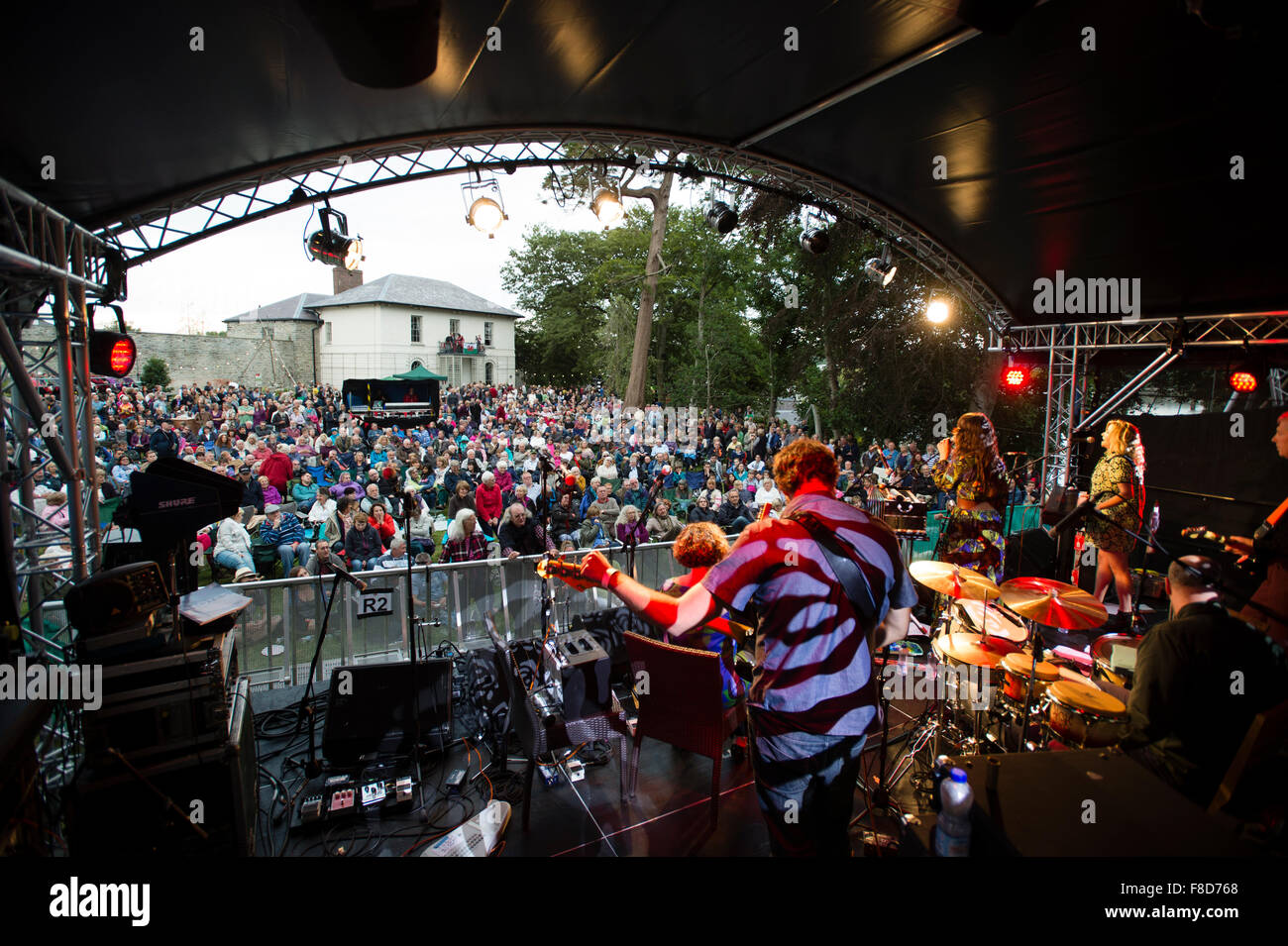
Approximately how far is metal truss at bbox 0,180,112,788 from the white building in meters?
27.4

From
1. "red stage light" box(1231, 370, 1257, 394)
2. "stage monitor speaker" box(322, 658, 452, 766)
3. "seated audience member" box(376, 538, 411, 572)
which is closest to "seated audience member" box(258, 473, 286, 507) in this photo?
"seated audience member" box(376, 538, 411, 572)

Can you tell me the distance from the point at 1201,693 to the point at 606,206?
5.97m

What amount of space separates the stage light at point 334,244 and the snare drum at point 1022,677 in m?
5.80

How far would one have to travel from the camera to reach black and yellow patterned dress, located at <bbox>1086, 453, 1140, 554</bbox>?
190 inches

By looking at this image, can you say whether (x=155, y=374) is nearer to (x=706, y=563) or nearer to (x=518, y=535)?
(x=518, y=535)

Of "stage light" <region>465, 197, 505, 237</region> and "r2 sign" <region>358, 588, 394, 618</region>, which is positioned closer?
"r2 sign" <region>358, 588, 394, 618</region>

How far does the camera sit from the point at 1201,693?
237 centimetres

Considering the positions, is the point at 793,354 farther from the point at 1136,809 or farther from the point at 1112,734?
the point at 1136,809

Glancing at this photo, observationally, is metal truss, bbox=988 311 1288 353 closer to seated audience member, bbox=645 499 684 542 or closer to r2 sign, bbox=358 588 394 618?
seated audience member, bbox=645 499 684 542

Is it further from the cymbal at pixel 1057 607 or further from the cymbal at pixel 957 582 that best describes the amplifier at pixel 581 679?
the cymbal at pixel 1057 607

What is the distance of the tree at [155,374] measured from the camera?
2567cm

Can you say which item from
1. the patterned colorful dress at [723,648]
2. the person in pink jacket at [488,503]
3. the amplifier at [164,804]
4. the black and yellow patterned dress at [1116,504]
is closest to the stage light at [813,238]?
the black and yellow patterned dress at [1116,504]

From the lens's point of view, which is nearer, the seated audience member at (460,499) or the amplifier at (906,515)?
the amplifier at (906,515)

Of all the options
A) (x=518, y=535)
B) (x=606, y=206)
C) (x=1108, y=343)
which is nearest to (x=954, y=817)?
(x=518, y=535)
